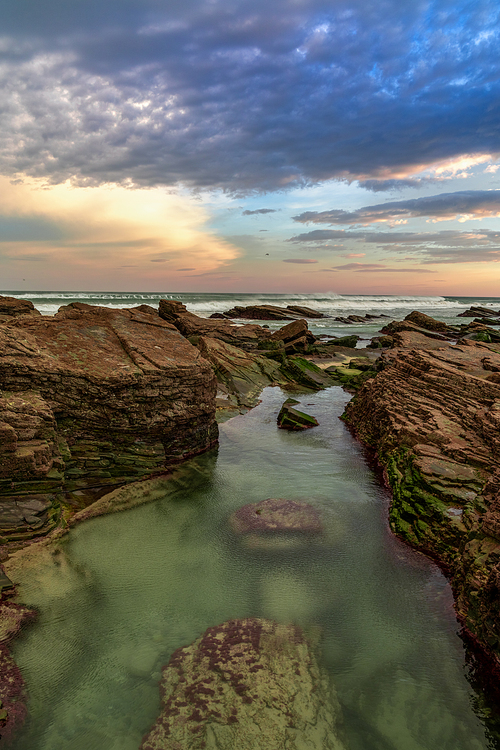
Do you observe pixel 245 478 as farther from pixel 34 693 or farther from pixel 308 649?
pixel 34 693

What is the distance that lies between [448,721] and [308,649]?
5.89 ft

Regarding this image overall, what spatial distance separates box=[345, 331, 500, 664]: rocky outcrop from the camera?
6.33m

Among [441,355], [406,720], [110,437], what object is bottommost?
[406,720]

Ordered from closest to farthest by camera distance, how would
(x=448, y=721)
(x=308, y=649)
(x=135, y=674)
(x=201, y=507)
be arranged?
(x=448, y=721) → (x=135, y=674) → (x=308, y=649) → (x=201, y=507)

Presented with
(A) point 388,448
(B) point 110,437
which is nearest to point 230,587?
(B) point 110,437

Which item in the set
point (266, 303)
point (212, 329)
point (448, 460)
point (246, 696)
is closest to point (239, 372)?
point (212, 329)

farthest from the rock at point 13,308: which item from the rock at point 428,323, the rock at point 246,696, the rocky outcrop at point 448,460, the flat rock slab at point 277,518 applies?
the rock at point 428,323

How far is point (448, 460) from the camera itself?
959 centimetres

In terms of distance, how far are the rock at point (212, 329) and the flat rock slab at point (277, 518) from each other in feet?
68.3

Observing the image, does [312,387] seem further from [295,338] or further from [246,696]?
[246,696]

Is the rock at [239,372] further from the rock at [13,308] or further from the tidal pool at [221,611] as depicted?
the rock at [13,308]

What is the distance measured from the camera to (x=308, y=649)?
227 inches

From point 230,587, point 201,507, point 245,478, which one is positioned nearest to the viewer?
point 230,587

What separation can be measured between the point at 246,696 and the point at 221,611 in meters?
1.57
